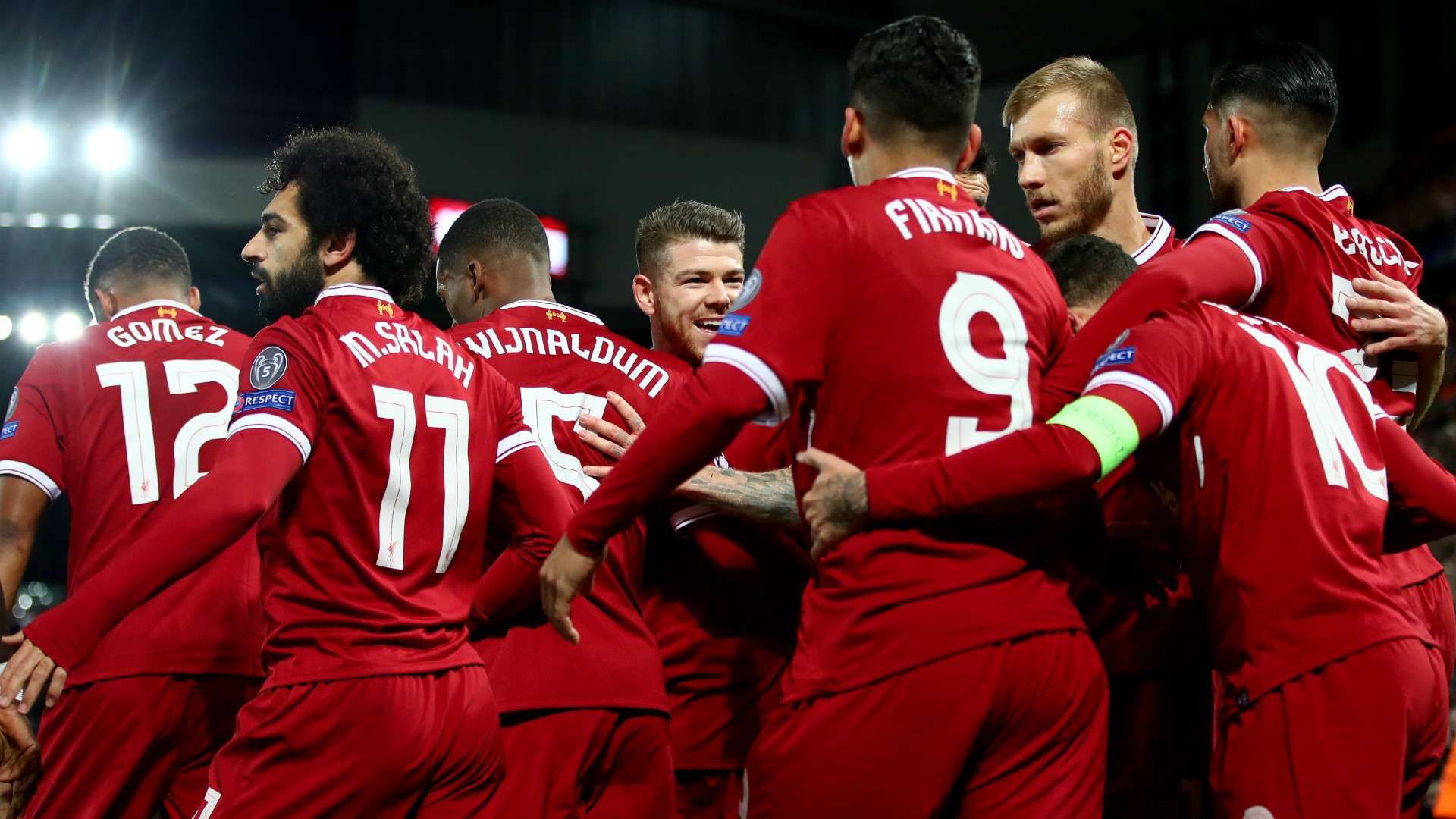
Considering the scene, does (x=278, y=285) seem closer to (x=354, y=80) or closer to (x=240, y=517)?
(x=240, y=517)

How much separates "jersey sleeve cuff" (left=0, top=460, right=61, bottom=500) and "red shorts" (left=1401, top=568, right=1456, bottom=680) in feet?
13.1

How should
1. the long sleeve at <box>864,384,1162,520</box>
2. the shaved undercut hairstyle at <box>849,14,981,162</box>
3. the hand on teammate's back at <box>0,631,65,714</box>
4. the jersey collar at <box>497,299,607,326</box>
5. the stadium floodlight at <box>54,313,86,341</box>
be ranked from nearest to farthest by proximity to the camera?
the long sleeve at <box>864,384,1162,520</box> < the hand on teammate's back at <box>0,631,65,714</box> < the shaved undercut hairstyle at <box>849,14,981,162</box> < the jersey collar at <box>497,299,607,326</box> < the stadium floodlight at <box>54,313,86,341</box>

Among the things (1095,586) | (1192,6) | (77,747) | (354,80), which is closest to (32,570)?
(354,80)

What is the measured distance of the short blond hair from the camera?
4.23m

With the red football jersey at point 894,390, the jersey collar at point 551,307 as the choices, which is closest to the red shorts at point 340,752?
the red football jersey at point 894,390

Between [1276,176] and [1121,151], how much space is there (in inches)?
29.6

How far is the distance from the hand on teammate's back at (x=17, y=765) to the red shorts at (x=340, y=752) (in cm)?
99

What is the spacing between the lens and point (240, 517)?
8.77 feet

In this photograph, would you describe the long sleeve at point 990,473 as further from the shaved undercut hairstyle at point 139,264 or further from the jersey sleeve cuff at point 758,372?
the shaved undercut hairstyle at point 139,264

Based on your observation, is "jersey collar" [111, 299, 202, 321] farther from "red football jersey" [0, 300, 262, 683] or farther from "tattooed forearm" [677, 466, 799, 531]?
"tattooed forearm" [677, 466, 799, 531]

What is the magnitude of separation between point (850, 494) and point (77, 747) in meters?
2.80

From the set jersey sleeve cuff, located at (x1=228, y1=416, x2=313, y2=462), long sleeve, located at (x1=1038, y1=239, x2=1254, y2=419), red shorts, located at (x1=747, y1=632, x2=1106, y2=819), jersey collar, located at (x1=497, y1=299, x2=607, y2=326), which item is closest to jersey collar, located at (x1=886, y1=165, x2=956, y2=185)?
long sleeve, located at (x1=1038, y1=239, x2=1254, y2=419)

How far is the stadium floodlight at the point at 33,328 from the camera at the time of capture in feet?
31.6

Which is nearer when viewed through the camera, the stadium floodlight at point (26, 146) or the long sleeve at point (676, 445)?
the long sleeve at point (676, 445)
